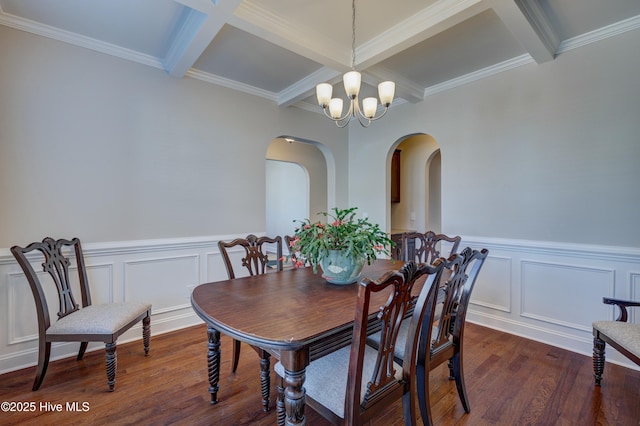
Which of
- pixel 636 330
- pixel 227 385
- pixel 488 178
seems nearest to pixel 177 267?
pixel 227 385

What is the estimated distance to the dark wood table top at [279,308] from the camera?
1.18m

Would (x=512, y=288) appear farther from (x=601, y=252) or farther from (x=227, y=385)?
(x=227, y=385)

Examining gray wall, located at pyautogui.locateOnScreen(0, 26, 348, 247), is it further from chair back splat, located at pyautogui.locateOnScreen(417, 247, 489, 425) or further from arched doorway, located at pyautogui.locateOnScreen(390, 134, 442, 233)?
arched doorway, located at pyautogui.locateOnScreen(390, 134, 442, 233)

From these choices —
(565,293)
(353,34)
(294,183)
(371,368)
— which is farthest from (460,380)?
(294,183)

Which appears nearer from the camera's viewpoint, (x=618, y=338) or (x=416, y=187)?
(x=618, y=338)

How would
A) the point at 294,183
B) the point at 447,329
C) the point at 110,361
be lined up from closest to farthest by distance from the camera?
the point at 447,329 → the point at 110,361 → the point at 294,183

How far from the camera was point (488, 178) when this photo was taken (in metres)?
3.07

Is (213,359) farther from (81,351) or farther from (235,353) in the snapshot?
(81,351)

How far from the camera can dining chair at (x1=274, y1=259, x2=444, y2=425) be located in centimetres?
110

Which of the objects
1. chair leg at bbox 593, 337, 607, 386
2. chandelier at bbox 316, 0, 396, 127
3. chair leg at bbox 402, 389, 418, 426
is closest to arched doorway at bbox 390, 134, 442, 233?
chandelier at bbox 316, 0, 396, 127

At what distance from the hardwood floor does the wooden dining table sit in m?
0.26

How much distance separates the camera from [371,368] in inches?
53.8

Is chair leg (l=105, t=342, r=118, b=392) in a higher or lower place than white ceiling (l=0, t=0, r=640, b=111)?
lower

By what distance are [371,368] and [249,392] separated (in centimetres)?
105
